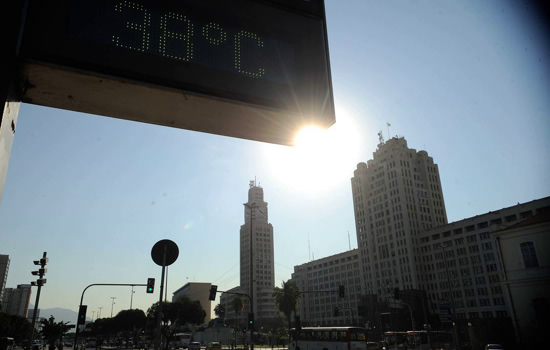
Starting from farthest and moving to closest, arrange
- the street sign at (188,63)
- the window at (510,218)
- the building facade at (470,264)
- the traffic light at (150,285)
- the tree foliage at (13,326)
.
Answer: the building facade at (470,264)
the window at (510,218)
the tree foliage at (13,326)
the traffic light at (150,285)
the street sign at (188,63)

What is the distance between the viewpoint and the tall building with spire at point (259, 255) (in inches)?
6378

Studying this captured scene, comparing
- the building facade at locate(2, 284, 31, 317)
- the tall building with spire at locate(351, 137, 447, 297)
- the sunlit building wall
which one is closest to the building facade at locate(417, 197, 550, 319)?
the tall building with spire at locate(351, 137, 447, 297)

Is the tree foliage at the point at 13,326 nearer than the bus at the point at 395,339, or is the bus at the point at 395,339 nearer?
the bus at the point at 395,339

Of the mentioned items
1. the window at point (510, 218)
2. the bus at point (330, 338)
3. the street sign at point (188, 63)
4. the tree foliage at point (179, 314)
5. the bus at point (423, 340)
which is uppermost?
the window at point (510, 218)

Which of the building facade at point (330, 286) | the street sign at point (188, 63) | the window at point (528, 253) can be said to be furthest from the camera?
the building facade at point (330, 286)

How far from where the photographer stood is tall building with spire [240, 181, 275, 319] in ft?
531

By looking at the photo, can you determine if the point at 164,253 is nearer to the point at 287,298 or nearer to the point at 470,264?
the point at 287,298

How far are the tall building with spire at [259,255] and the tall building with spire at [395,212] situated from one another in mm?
58714

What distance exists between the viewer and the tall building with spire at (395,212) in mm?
106625

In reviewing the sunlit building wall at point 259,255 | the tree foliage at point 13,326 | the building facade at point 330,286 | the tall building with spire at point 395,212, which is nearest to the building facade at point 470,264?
the tall building with spire at point 395,212

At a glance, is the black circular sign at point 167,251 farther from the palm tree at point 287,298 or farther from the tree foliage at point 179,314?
the palm tree at point 287,298

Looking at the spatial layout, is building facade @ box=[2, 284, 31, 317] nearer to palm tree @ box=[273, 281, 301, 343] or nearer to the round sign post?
palm tree @ box=[273, 281, 301, 343]

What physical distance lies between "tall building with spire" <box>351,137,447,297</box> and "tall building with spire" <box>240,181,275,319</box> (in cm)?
5871

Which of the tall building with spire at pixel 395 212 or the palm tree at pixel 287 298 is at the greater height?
the tall building with spire at pixel 395 212
